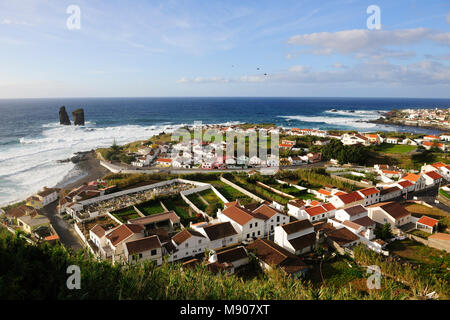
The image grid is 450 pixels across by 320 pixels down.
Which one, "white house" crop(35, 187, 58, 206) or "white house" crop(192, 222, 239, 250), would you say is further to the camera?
"white house" crop(35, 187, 58, 206)

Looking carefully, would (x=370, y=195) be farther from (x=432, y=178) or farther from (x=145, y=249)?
(x=145, y=249)

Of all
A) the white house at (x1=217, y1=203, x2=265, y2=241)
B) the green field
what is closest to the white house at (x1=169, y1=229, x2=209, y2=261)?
the white house at (x1=217, y1=203, x2=265, y2=241)

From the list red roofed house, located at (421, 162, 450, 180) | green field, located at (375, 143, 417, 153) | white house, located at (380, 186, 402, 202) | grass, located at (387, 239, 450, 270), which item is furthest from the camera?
green field, located at (375, 143, 417, 153)

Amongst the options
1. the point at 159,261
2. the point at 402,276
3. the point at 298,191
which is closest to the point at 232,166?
the point at 298,191

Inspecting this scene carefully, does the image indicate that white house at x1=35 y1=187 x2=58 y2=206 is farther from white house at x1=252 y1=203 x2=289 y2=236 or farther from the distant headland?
the distant headland

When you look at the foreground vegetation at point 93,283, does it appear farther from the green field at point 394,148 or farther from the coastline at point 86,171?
the green field at point 394,148

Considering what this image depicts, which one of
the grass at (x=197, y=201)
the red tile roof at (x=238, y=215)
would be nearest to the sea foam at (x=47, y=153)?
the grass at (x=197, y=201)
